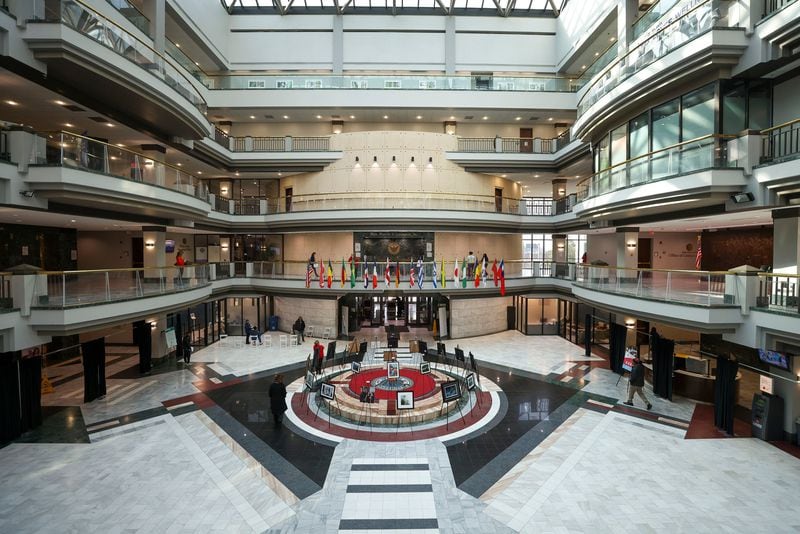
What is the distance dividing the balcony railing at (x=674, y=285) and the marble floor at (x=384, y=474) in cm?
436

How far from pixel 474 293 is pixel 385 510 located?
18.2 metres

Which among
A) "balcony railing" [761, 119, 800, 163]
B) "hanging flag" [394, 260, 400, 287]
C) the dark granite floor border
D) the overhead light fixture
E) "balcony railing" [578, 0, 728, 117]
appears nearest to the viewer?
the dark granite floor border

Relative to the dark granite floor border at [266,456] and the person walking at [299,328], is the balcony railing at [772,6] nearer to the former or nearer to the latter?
the dark granite floor border at [266,456]

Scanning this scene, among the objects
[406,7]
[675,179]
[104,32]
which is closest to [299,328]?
[104,32]

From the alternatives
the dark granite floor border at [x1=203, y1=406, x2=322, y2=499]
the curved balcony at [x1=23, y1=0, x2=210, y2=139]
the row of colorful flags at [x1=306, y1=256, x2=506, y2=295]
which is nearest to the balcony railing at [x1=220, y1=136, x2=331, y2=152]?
the curved balcony at [x1=23, y1=0, x2=210, y2=139]

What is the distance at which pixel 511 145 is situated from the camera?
29.8 metres

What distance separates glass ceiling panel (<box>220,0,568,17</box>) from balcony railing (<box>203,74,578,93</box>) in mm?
8316

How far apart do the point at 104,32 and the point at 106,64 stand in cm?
114

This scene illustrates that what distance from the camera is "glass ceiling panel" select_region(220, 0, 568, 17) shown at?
32.0 meters

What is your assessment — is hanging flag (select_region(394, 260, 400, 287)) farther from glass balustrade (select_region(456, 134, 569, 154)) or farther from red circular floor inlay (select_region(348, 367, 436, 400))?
glass balustrade (select_region(456, 134, 569, 154))

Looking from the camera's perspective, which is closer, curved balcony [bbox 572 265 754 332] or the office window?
curved balcony [bbox 572 265 754 332]

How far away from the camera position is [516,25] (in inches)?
1281

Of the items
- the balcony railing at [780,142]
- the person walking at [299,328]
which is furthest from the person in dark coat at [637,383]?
the person walking at [299,328]

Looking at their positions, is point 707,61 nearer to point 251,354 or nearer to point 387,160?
point 387,160
